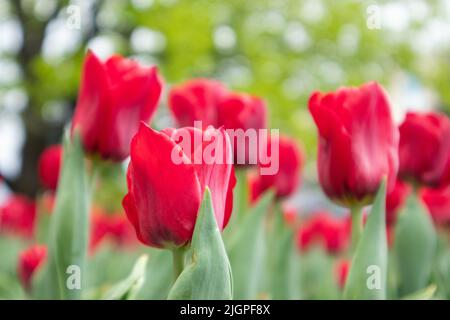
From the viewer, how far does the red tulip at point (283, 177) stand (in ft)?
3.65

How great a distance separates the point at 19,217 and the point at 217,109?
5.58ft

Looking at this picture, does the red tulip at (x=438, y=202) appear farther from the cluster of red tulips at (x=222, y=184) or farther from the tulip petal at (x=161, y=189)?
the tulip petal at (x=161, y=189)

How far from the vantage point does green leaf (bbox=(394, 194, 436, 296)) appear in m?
0.95

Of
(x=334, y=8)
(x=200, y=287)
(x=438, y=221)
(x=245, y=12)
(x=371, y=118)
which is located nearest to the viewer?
(x=200, y=287)

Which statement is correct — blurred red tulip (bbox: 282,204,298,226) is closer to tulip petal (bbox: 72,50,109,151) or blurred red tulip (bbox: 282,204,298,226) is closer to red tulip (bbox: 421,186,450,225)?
red tulip (bbox: 421,186,450,225)

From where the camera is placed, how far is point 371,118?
0.70 m

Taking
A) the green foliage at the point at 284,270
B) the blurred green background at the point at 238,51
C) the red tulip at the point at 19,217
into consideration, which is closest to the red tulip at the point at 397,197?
the green foliage at the point at 284,270

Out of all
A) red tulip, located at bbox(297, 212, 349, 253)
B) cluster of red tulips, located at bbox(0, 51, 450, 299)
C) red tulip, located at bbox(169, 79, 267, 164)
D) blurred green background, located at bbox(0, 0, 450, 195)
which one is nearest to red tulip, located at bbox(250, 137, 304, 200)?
cluster of red tulips, located at bbox(0, 51, 450, 299)

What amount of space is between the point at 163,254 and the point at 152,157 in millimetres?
291

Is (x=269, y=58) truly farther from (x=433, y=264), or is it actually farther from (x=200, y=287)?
(x=200, y=287)

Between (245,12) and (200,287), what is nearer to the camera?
(200,287)

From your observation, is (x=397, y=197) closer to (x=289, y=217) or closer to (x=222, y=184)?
(x=289, y=217)

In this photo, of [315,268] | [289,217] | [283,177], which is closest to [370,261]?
[283,177]

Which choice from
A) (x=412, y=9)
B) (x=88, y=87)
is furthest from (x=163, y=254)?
(x=412, y=9)
